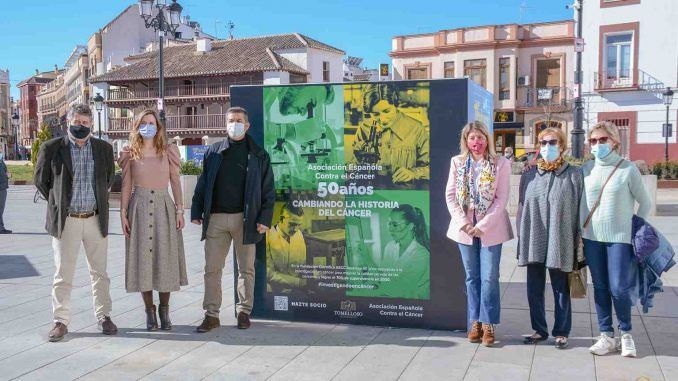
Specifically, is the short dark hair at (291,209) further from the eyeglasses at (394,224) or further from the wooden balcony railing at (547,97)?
the wooden balcony railing at (547,97)

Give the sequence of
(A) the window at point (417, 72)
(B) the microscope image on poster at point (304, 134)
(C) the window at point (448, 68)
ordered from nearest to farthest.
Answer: (B) the microscope image on poster at point (304, 134)
(C) the window at point (448, 68)
(A) the window at point (417, 72)

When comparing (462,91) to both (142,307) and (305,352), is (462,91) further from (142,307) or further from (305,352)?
(142,307)

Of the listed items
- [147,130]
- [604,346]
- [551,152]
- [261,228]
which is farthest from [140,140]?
[604,346]

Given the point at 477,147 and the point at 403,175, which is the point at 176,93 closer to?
the point at 403,175

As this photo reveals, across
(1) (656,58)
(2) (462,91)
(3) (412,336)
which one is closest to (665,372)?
(3) (412,336)

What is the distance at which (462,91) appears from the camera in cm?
532

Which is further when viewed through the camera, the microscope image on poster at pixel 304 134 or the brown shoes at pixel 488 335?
the microscope image on poster at pixel 304 134

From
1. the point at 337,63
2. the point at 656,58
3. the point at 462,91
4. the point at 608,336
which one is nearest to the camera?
the point at 608,336

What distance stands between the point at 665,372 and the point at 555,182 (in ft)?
4.92

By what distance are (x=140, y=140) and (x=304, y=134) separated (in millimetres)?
1351

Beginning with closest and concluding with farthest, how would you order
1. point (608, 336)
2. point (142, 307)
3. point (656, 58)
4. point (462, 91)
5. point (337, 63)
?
point (608, 336) < point (462, 91) < point (142, 307) < point (656, 58) < point (337, 63)

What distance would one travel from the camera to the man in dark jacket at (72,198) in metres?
5.44

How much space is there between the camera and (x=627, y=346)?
490 cm

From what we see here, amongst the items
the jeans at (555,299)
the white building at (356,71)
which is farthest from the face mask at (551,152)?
the white building at (356,71)
